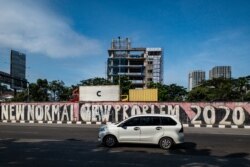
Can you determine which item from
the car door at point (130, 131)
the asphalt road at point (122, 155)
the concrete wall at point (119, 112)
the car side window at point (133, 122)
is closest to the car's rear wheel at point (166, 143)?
the asphalt road at point (122, 155)

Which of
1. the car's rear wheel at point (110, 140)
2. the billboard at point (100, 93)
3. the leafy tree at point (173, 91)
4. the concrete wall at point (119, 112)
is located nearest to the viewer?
the car's rear wheel at point (110, 140)

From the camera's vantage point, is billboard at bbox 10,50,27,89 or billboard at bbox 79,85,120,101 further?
billboard at bbox 10,50,27,89

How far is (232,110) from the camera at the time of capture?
32.1m

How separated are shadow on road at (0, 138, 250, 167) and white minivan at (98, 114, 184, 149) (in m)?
0.38

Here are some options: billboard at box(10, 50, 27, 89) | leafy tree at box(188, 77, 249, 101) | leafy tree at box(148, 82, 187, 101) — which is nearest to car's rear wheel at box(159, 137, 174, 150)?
billboard at box(10, 50, 27, 89)

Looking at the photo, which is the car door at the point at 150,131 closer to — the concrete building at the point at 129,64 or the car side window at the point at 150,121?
the car side window at the point at 150,121

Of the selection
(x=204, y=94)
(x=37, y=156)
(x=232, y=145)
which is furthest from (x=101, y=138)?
(x=204, y=94)

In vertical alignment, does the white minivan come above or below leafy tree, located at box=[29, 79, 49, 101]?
below

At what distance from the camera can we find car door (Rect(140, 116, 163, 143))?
1670 centimetres

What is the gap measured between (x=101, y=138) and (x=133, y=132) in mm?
1519

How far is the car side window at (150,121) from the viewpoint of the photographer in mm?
16906

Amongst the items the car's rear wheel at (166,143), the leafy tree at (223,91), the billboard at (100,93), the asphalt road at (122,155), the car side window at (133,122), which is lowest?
the asphalt road at (122,155)

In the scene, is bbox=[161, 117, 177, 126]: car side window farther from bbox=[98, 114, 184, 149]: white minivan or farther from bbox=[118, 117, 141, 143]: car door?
bbox=[118, 117, 141, 143]: car door

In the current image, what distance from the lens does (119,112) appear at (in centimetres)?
3609
